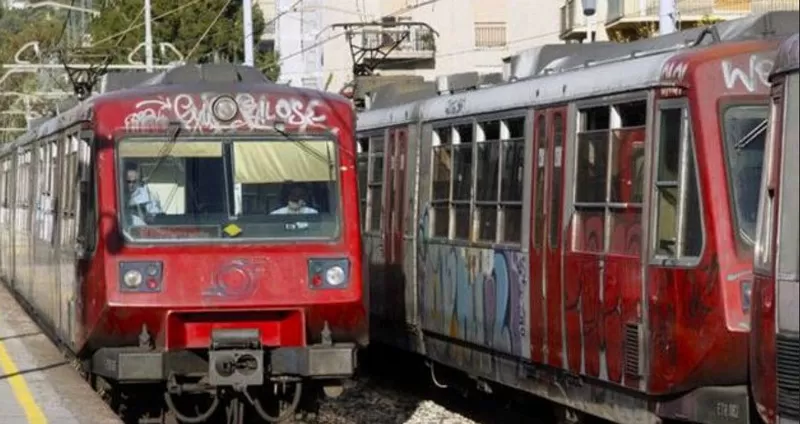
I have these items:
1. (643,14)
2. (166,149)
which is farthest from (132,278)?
(643,14)

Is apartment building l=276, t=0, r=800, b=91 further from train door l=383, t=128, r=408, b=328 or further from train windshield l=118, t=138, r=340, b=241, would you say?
train windshield l=118, t=138, r=340, b=241

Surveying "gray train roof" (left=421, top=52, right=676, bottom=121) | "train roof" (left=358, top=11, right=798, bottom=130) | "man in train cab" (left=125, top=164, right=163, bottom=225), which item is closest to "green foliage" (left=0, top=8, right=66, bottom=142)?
"gray train roof" (left=421, top=52, right=676, bottom=121)

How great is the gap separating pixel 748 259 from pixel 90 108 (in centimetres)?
577

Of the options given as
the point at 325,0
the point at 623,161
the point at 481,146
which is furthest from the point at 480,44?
the point at 623,161

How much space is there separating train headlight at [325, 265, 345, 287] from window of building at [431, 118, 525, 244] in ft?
4.50

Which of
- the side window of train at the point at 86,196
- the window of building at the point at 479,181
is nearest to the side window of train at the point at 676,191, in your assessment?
A: the window of building at the point at 479,181

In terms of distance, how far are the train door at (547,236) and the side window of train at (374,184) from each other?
5.58 m

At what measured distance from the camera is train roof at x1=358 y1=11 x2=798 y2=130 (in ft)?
38.7

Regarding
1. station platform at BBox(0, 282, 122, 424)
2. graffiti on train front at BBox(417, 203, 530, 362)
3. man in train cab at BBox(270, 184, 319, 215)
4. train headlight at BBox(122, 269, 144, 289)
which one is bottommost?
station platform at BBox(0, 282, 122, 424)

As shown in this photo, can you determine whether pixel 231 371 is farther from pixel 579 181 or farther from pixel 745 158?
pixel 745 158

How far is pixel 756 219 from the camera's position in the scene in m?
11.0

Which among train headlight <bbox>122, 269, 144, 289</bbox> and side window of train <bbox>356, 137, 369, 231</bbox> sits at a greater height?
side window of train <bbox>356, 137, 369, 231</bbox>

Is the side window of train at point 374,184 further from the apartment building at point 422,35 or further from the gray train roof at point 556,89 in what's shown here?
the apartment building at point 422,35

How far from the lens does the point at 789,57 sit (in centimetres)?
938
